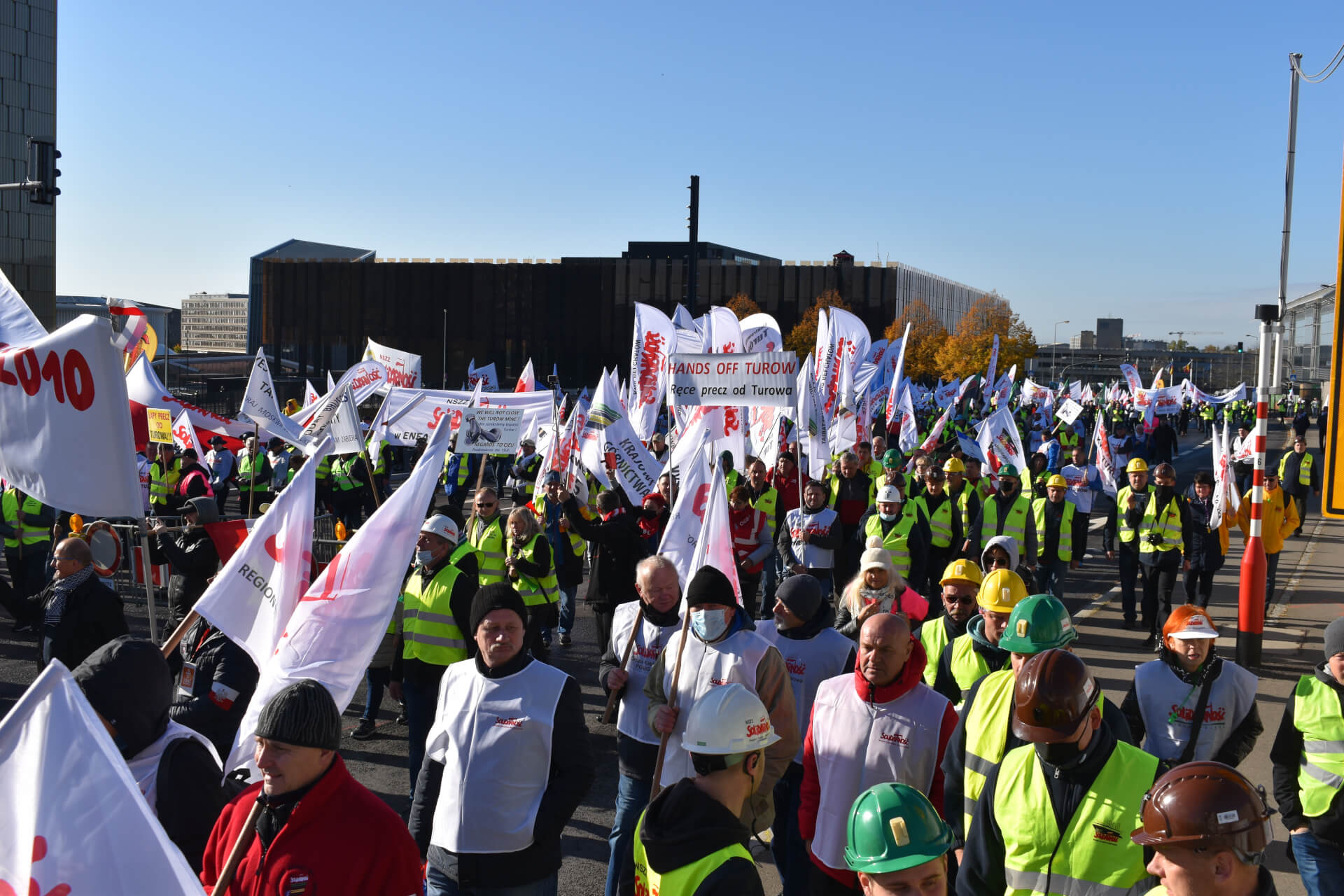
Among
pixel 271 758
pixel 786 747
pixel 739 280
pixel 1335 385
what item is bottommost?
pixel 786 747

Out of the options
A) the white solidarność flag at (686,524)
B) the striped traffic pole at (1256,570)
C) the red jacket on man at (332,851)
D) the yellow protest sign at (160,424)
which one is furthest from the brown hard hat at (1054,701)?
the yellow protest sign at (160,424)

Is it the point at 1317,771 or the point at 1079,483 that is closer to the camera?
the point at 1317,771

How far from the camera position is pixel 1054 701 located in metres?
3.20

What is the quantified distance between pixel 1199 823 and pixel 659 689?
2878mm

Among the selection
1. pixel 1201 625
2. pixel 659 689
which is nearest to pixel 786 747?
pixel 659 689

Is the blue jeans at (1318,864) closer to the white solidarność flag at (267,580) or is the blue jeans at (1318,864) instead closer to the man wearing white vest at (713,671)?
the man wearing white vest at (713,671)

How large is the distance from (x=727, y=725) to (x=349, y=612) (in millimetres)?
1924

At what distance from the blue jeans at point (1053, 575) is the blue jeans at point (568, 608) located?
469 centimetres

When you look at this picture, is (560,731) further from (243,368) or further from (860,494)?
(243,368)

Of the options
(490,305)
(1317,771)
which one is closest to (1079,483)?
Result: (1317,771)

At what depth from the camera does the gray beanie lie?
4.51 meters

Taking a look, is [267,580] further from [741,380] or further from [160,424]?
[160,424]

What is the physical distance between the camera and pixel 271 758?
308 cm

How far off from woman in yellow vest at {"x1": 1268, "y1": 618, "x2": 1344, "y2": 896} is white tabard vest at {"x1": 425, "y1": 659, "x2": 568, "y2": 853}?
288cm
